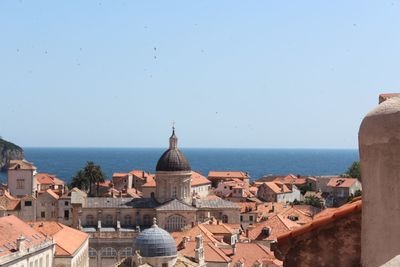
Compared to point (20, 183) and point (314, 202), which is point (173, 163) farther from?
point (20, 183)

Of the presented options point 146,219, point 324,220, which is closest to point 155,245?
point 146,219

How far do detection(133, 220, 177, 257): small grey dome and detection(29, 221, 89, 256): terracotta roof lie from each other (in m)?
6.90

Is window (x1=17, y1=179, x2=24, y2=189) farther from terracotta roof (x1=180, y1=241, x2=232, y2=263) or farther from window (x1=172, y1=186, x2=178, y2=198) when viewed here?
terracotta roof (x1=180, y1=241, x2=232, y2=263)

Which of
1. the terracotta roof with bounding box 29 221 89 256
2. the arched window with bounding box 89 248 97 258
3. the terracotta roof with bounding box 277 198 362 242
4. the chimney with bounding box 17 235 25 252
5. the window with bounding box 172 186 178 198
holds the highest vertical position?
the terracotta roof with bounding box 277 198 362 242

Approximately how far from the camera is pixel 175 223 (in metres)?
75.0

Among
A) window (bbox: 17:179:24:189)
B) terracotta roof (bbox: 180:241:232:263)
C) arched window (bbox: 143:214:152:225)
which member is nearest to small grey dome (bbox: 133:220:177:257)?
terracotta roof (bbox: 180:241:232:263)

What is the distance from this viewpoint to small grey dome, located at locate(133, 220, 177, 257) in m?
48.8

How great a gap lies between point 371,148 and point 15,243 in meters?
42.6

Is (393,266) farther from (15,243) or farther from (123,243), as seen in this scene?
(123,243)

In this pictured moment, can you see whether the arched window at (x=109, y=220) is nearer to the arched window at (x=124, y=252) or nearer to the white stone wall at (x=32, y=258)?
the arched window at (x=124, y=252)

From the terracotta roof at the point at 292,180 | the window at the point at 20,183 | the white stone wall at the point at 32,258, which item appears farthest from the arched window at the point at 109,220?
the terracotta roof at the point at 292,180

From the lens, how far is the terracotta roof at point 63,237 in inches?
2155

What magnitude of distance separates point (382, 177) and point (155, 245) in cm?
4321

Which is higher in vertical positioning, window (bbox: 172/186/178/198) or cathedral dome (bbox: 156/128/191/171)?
cathedral dome (bbox: 156/128/191/171)
